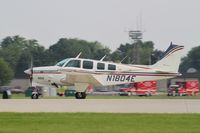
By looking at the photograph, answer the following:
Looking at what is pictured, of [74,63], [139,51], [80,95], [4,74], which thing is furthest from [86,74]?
[139,51]

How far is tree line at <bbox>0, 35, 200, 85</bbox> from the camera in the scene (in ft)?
480

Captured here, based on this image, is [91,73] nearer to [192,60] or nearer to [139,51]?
[139,51]

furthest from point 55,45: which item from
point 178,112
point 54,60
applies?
point 178,112

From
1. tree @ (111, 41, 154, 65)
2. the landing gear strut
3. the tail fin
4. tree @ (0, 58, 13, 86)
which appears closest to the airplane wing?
the landing gear strut

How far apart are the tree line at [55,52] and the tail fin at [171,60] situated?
3640 inches

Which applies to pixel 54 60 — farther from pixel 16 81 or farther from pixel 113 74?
pixel 113 74

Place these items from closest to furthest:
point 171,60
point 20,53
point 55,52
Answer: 1. point 171,60
2. point 20,53
3. point 55,52
